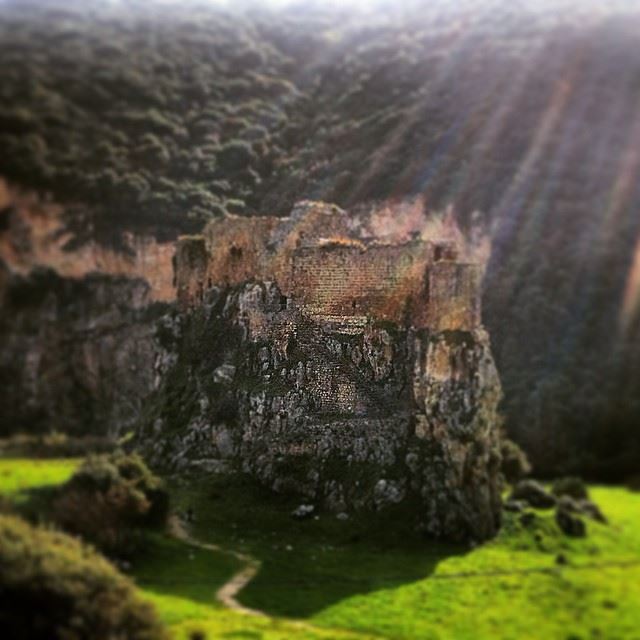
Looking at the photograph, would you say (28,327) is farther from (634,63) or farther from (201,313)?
Answer: (634,63)

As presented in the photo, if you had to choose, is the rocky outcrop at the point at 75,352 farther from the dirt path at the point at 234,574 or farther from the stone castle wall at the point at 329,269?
the dirt path at the point at 234,574

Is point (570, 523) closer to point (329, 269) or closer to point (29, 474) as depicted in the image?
point (329, 269)

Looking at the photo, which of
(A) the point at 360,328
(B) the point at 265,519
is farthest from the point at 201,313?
(B) the point at 265,519

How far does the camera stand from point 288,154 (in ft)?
44.4

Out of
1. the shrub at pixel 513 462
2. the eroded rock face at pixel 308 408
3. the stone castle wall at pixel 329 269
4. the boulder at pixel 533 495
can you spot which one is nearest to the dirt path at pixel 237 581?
the eroded rock face at pixel 308 408

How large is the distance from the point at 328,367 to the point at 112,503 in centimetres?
329

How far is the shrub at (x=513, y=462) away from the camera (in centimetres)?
1709

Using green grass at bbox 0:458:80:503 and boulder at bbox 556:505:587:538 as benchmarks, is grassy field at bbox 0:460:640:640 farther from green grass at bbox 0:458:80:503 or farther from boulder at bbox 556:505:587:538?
boulder at bbox 556:505:587:538

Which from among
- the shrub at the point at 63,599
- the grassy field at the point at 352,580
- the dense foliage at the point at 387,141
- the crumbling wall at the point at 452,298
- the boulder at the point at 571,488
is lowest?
the boulder at the point at 571,488

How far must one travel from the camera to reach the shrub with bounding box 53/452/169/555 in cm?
1027

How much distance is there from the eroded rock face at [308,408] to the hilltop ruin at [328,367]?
2 cm

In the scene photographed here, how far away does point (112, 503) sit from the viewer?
421 inches

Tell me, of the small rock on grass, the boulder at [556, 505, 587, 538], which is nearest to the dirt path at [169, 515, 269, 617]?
the small rock on grass

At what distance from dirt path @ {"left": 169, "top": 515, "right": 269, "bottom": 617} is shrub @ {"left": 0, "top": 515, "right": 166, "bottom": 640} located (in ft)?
3.97
